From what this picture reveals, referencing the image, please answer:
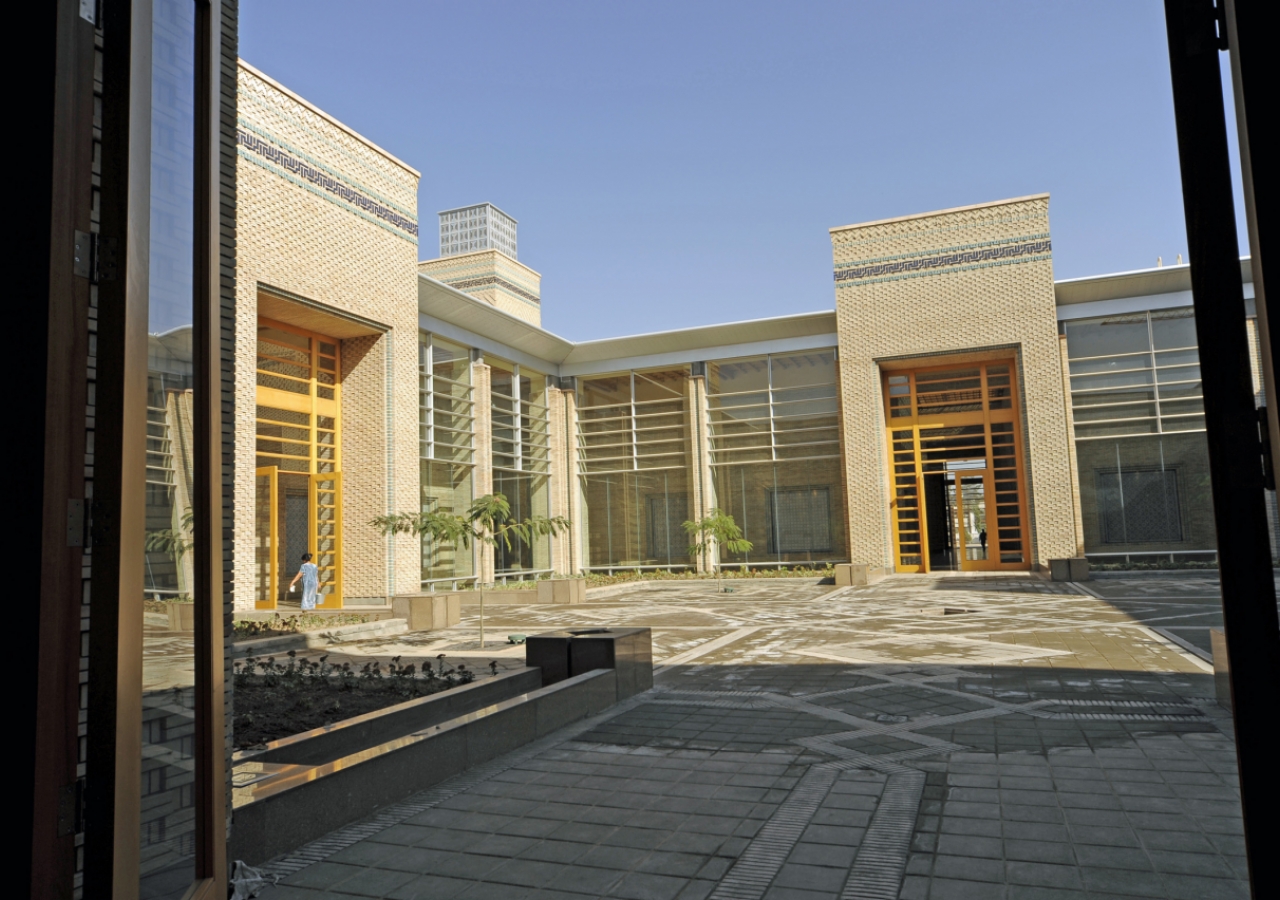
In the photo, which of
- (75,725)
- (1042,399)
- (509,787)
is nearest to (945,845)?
(509,787)

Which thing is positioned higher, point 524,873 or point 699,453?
point 699,453

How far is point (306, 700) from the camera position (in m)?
6.87

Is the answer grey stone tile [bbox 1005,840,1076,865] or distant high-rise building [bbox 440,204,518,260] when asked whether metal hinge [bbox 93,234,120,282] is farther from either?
distant high-rise building [bbox 440,204,518,260]

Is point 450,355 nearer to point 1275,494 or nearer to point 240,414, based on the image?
point 240,414

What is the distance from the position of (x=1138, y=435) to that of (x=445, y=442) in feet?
61.4

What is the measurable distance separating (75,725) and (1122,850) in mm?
4028

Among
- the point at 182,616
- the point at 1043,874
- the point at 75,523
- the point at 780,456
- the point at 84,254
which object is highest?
the point at 780,456

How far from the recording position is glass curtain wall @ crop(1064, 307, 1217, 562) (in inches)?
987

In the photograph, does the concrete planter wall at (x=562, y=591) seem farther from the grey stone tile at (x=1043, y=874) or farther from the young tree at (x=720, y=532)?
the grey stone tile at (x=1043, y=874)

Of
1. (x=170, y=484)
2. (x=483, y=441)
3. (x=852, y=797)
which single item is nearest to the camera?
(x=170, y=484)

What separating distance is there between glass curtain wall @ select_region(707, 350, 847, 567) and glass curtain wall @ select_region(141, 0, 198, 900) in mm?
25927

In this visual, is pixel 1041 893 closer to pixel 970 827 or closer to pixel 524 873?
pixel 970 827

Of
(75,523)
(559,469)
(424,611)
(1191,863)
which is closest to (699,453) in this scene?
(559,469)

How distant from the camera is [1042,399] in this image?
25281mm
